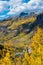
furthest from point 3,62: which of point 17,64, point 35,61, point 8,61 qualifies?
point 17,64

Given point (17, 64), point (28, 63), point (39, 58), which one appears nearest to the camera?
point (39, 58)

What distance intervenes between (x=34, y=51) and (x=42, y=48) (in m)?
1.94

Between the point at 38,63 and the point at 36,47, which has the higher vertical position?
the point at 36,47

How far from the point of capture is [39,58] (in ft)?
152

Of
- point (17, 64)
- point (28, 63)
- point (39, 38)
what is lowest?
point (17, 64)

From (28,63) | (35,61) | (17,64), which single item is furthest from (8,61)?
(17,64)

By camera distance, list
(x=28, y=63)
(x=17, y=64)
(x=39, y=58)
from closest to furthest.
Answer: (x=39, y=58) → (x=28, y=63) → (x=17, y=64)

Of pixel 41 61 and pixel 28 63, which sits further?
pixel 28 63

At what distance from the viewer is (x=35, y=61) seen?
48531mm

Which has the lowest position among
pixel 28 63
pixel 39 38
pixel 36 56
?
pixel 28 63

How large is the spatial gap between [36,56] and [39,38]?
3774 millimetres

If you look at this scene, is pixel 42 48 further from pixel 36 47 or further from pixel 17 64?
pixel 17 64

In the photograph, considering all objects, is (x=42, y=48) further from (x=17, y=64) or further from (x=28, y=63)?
(x=17, y=64)

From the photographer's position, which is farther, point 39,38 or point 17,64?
point 17,64
